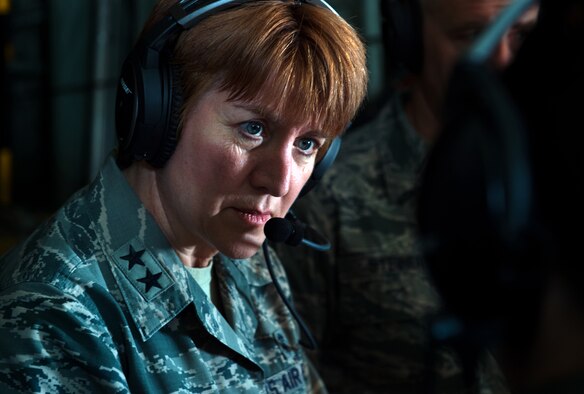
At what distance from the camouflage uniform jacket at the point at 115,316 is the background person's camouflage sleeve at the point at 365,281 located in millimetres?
423

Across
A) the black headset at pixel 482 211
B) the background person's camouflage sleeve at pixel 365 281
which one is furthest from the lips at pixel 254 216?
the black headset at pixel 482 211

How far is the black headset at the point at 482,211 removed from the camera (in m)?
0.59

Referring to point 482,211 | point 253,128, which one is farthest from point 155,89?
point 482,211

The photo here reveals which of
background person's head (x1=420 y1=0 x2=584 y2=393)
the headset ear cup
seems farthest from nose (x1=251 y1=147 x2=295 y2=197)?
background person's head (x1=420 y1=0 x2=584 y2=393)

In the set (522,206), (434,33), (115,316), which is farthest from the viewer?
(434,33)

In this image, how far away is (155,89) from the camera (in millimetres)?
1250

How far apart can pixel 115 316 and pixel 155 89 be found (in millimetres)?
322

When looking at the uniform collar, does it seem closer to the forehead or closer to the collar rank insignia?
the collar rank insignia

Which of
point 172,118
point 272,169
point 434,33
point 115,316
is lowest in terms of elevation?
point 115,316

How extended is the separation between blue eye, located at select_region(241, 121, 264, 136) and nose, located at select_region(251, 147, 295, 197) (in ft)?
0.09

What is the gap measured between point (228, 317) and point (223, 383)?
14cm

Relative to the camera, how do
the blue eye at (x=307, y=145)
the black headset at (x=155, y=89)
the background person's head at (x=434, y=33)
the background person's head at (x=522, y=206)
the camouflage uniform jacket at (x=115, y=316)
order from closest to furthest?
1. the background person's head at (x=522, y=206)
2. the camouflage uniform jacket at (x=115, y=316)
3. the black headset at (x=155, y=89)
4. the blue eye at (x=307, y=145)
5. the background person's head at (x=434, y=33)

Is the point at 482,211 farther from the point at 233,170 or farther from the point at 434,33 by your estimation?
the point at 434,33

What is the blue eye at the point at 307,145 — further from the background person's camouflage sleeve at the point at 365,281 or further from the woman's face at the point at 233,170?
the background person's camouflage sleeve at the point at 365,281
